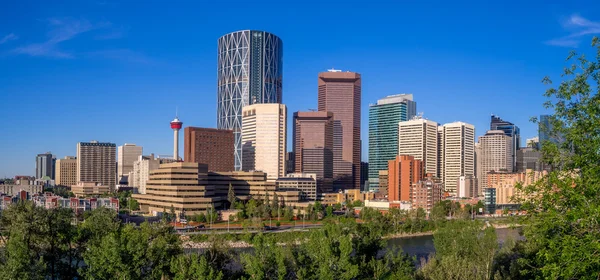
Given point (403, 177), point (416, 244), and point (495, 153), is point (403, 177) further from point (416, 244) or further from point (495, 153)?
point (495, 153)

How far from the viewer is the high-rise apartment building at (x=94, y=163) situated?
150500 mm

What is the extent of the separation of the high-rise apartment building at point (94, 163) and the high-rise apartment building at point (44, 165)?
55.1 m

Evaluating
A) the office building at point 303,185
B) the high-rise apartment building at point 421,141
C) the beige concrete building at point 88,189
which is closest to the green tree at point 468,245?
the office building at point 303,185

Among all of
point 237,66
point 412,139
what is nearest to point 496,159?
point 412,139

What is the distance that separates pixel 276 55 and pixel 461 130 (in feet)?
243

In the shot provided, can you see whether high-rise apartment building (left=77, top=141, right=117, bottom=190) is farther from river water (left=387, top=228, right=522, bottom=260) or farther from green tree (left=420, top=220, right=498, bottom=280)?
green tree (left=420, top=220, right=498, bottom=280)

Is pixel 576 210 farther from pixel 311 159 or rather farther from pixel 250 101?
pixel 250 101

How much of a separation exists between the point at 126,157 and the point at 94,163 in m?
25.4

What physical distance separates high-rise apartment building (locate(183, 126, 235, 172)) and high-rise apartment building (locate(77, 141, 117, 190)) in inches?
1353

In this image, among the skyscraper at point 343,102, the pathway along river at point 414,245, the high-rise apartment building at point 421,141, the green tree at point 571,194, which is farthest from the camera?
the skyscraper at point 343,102

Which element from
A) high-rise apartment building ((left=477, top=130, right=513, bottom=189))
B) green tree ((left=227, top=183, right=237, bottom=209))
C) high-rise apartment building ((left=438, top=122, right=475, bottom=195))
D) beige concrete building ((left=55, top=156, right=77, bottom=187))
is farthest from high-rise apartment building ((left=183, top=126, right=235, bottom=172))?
high-rise apartment building ((left=477, top=130, right=513, bottom=189))

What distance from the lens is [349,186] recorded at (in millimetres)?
154625

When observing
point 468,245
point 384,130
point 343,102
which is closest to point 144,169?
point 384,130

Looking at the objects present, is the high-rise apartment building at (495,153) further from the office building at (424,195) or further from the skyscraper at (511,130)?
the office building at (424,195)
